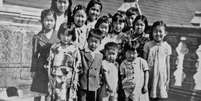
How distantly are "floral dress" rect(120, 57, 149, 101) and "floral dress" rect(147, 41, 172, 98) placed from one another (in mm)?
164

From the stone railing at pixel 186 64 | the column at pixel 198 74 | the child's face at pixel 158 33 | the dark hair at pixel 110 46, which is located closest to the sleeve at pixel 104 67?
the dark hair at pixel 110 46

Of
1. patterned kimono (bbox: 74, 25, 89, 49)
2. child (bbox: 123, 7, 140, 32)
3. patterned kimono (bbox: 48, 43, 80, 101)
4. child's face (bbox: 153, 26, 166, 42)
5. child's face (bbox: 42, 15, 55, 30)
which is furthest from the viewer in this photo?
child (bbox: 123, 7, 140, 32)

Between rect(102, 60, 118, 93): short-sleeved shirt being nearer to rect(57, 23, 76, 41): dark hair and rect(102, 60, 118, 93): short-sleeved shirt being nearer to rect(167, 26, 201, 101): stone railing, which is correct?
rect(57, 23, 76, 41): dark hair

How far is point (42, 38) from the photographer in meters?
3.35

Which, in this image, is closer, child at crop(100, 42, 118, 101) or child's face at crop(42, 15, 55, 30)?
child's face at crop(42, 15, 55, 30)

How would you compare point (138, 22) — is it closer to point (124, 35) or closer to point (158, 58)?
point (124, 35)

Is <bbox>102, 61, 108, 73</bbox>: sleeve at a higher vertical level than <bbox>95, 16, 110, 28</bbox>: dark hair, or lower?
lower

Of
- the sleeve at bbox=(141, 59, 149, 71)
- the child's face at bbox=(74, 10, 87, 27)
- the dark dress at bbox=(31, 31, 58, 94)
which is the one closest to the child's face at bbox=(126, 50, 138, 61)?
the sleeve at bbox=(141, 59, 149, 71)

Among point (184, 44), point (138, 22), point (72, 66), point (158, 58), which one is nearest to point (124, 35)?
point (138, 22)

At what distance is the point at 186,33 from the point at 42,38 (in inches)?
89.7

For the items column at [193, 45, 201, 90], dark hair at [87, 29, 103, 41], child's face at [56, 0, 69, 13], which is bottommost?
column at [193, 45, 201, 90]

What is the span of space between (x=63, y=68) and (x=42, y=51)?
1.07ft

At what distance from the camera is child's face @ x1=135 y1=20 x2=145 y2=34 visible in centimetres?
390

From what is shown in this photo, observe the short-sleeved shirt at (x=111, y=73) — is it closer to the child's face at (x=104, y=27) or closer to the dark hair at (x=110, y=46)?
the dark hair at (x=110, y=46)
